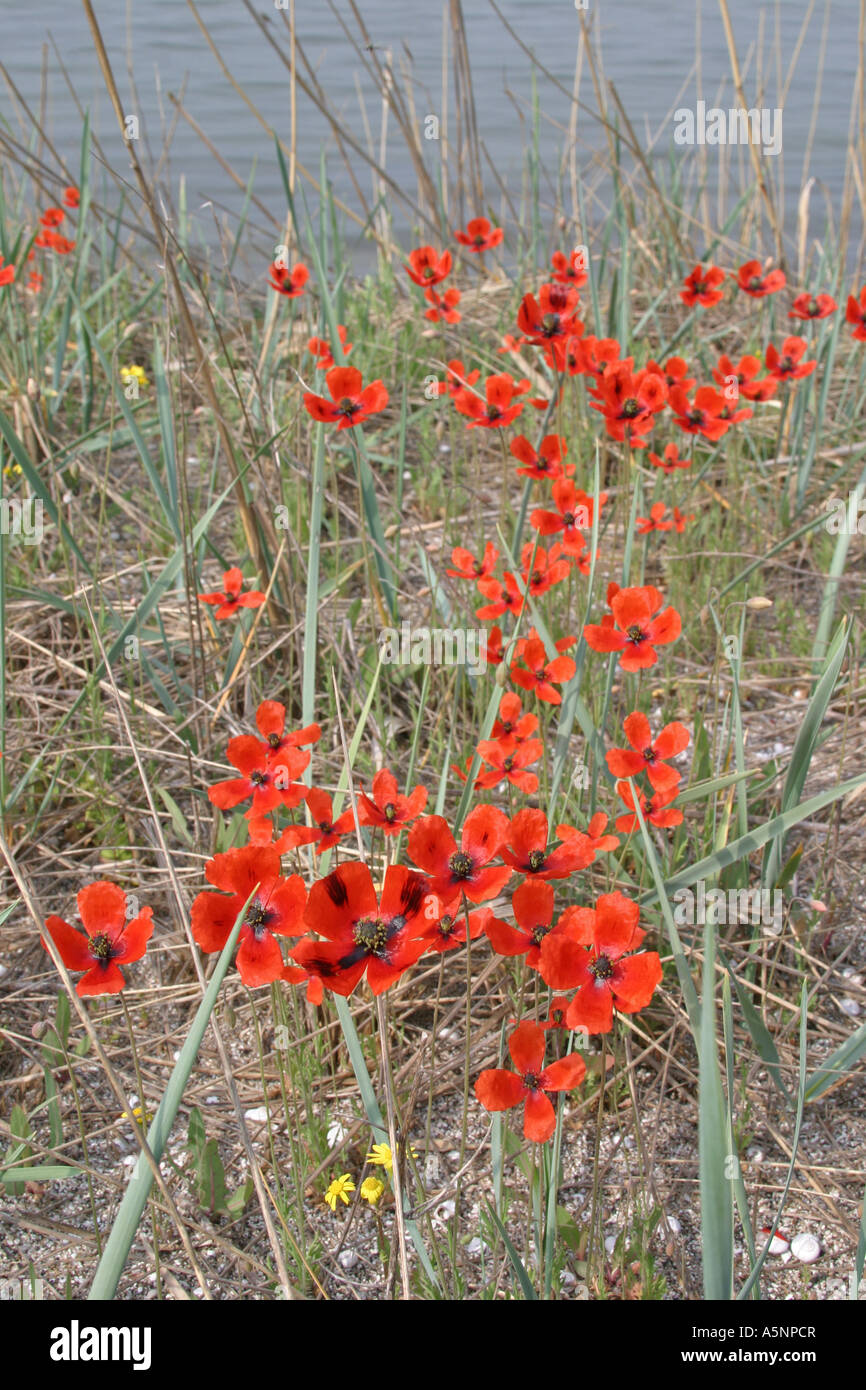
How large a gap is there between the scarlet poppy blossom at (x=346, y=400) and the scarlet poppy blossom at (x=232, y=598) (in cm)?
34

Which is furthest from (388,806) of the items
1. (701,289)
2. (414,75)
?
(414,75)

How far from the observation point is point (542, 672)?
1604 millimetres

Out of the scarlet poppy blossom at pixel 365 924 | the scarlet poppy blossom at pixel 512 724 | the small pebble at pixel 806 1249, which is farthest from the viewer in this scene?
the scarlet poppy blossom at pixel 512 724

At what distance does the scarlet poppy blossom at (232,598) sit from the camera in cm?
194

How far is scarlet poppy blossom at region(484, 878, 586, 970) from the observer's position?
101cm

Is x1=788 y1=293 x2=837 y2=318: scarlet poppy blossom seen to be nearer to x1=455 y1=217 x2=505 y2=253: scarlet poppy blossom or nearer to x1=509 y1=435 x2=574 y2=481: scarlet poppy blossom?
x1=455 y1=217 x2=505 y2=253: scarlet poppy blossom

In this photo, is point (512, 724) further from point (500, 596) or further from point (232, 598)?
point (232, 598)

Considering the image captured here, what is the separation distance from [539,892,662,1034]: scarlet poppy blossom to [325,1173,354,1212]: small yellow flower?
0.51m

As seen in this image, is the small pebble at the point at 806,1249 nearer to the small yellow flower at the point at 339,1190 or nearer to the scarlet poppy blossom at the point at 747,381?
the small yellow flower at the point at 339,1190

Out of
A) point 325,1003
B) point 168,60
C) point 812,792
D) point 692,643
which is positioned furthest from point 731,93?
point 325,1003

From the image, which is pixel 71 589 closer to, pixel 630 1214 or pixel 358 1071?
pixel 358 1071

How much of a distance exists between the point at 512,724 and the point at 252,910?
544 mm

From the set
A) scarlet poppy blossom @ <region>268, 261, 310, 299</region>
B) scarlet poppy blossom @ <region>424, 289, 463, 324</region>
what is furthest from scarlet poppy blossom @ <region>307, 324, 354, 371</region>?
scarlet poppy blossom @ <region>424, 289, 463, 324</region>

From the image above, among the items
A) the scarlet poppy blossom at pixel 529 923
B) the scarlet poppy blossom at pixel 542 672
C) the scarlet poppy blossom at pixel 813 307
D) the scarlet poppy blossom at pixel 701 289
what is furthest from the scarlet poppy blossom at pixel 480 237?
the scarlet poppy blossom at pixel 529 923
